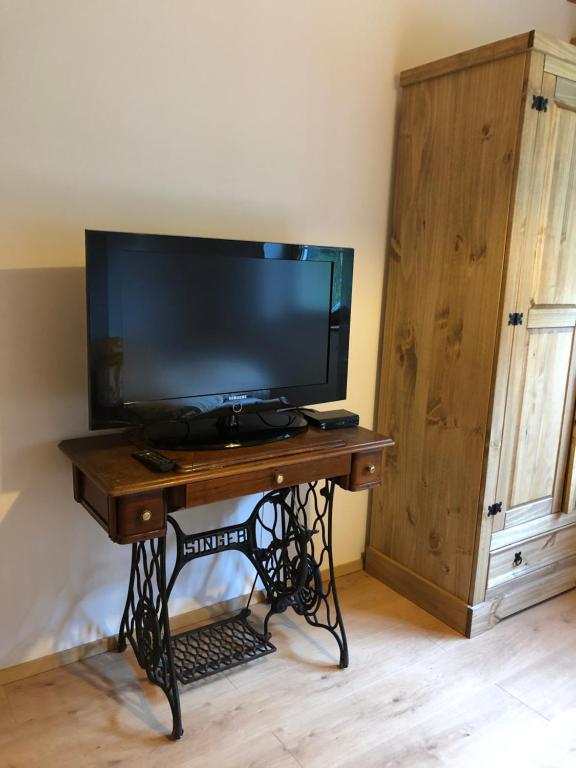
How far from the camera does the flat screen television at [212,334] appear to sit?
1688 mm

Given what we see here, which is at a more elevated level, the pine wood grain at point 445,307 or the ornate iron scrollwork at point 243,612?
the pine wood grain at point 445,307

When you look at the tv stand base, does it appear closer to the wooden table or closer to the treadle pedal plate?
the wooden table

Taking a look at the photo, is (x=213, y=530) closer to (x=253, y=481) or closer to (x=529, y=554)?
(x=253, y=481)

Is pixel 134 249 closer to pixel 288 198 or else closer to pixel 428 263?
pixel 288 198

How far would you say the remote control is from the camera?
163 centimetres

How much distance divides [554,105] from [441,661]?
74.4 inches

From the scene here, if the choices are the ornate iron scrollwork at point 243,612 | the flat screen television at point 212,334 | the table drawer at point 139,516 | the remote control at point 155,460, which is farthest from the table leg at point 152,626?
the flat screen television at point 212,334

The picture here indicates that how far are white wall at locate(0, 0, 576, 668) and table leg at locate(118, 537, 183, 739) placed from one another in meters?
0.11

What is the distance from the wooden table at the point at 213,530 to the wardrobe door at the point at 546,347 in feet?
1.95

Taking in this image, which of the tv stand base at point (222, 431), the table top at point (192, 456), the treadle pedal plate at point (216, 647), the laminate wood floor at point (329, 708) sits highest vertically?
the tv stand base at point (222, 431)

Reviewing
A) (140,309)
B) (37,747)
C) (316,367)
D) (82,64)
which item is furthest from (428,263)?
(37,747)

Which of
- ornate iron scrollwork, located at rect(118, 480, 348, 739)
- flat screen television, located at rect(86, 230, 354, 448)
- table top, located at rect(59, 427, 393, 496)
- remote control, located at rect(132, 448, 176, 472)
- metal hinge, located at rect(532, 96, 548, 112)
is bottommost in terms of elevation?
→ ornate iron scrollwork, located at rect(118, 480, 348, 739)

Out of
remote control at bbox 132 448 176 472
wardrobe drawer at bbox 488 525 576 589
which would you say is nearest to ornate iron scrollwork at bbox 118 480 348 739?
remote control at bbox 132 448 176 472

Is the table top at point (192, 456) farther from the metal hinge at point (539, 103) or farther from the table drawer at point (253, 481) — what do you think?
the metal hinge at point (539, 103)
